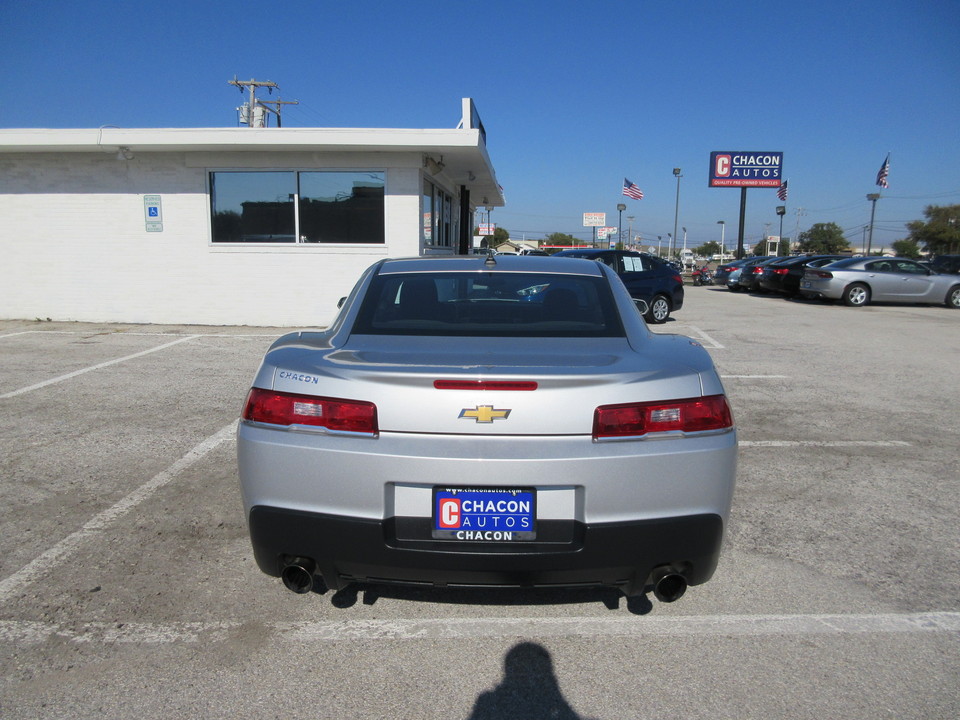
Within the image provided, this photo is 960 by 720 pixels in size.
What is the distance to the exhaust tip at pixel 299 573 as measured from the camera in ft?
8.48

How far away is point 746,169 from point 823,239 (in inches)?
2021

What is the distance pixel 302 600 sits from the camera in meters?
3.13

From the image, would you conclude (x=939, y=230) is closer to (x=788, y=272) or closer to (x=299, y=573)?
(x=788, y=272)

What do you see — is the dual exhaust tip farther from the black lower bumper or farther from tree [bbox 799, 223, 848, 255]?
tree [bbox 799, 223, 848, 255]

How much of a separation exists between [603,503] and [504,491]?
343mm

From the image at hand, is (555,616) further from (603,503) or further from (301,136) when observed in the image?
(301,136)

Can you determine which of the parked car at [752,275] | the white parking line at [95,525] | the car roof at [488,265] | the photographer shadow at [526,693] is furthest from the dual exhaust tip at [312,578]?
the parked car at [752,275]

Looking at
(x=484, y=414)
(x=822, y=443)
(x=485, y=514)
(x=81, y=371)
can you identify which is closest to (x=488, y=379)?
(x=484, y=414)

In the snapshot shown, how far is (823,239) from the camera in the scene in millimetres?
85312

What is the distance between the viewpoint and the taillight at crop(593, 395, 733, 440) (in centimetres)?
243

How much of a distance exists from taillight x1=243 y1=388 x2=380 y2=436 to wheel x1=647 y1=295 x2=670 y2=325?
12802 mm

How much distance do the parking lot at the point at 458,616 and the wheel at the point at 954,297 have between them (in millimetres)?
17327

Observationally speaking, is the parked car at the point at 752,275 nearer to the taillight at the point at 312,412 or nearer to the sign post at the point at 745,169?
the sign post at the point at 745,169

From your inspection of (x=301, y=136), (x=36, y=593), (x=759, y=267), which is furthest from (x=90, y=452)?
(x=759, y=267)
